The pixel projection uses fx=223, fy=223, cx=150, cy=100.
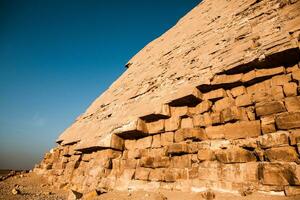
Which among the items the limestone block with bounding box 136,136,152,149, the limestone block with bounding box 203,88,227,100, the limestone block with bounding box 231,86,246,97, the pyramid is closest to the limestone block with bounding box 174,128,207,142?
the pyramid

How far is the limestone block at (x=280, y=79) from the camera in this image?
5061mm

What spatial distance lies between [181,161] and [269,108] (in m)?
2.64

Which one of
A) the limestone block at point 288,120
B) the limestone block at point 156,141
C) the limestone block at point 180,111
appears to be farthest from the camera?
the limestone block at point 156,141

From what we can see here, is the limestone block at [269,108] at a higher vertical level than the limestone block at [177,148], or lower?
higher

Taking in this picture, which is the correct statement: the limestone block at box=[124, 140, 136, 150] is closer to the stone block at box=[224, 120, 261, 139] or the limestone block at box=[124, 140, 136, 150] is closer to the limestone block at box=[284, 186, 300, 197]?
the stone block at box=[224, 120, 261, 139]

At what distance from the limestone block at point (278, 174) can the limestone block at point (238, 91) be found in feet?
6.22

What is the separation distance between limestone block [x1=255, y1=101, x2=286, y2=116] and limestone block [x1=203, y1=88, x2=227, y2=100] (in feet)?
3.28

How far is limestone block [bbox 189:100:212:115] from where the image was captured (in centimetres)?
625

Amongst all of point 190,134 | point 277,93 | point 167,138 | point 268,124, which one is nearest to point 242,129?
point 268,124

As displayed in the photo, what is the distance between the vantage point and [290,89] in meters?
4.90

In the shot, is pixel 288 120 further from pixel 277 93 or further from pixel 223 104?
pixel 223 104

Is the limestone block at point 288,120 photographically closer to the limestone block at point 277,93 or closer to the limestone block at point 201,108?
the limestone block at point 277,93

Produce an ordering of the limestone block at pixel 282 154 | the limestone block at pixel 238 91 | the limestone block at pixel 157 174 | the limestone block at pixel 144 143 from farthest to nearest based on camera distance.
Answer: the limestone block at pixel 144 143 → the limestone block at pixel 157 174 → the limestone block at pixel 238 91 → the limestone block at pixel 282 154

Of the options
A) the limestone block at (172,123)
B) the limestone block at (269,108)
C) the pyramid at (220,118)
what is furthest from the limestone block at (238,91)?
the limestone block at (172,123)
